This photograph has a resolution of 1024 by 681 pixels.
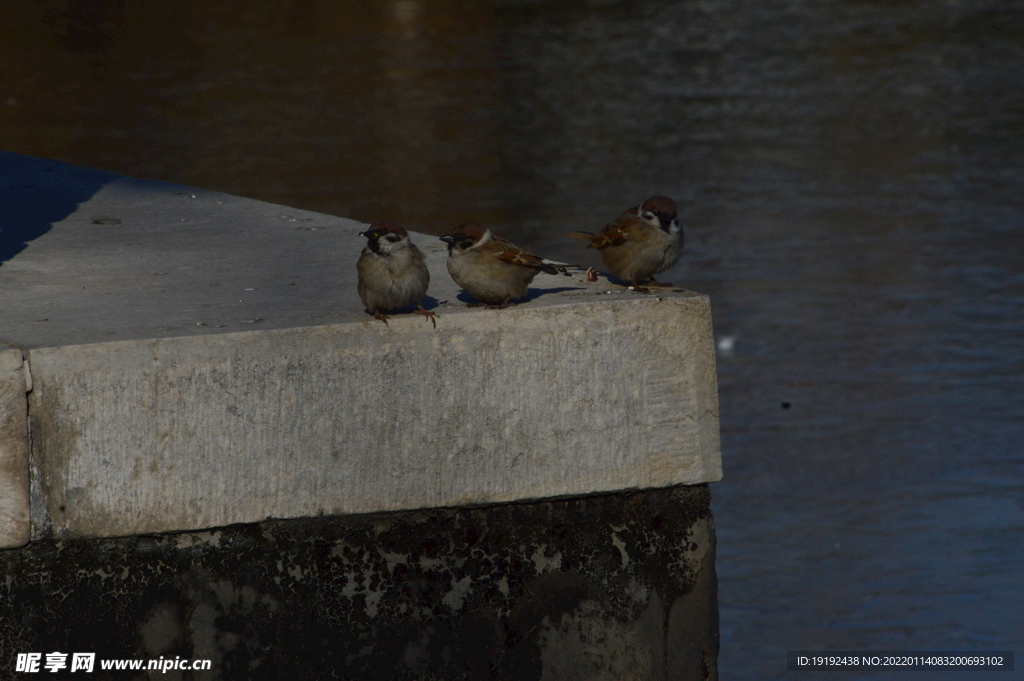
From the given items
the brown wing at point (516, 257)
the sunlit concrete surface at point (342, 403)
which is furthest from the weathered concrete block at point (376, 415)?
the brown wing at point (516, 257)

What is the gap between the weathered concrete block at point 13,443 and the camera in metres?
3.50

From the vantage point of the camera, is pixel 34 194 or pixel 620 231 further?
pixel 34 194

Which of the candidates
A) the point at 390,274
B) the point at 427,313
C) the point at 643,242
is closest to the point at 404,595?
the point at 427,313

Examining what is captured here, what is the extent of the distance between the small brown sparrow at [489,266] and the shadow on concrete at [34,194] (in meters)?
1.89

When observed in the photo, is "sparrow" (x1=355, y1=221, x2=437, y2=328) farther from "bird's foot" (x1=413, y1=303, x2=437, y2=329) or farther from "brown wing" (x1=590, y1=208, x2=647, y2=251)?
"brown wing" (x1=590, y1=208, x2=647, y2=251)

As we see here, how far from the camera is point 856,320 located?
8797mm

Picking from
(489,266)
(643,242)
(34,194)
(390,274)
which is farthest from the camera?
(34,194)

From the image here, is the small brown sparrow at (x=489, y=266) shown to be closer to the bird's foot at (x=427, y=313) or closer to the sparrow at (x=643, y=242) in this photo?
the bird's foot at (x=427, y=313)

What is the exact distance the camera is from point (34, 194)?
6648 millimetres

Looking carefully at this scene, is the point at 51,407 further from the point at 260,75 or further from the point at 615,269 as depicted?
the point at 260,75

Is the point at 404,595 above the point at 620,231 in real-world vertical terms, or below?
below

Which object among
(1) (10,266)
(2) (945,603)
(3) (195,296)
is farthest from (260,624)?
(2) (945,603)

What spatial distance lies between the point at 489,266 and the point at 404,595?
964 millimetres

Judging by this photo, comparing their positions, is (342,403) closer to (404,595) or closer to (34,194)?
(404,595)
